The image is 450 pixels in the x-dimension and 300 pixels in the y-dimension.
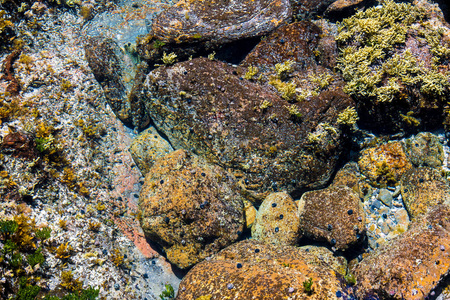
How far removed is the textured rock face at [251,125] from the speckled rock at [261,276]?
2.46 metres

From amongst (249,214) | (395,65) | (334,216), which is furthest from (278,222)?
(395,65)

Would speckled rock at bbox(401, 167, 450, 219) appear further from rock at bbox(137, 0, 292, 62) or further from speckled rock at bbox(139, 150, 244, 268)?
rock at bbox(137, 0, 292, 62)

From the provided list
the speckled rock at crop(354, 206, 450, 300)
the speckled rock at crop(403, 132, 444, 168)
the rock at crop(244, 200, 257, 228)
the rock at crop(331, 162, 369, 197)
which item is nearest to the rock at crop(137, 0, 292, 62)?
the rock at crop(331, 162, 369, 197)

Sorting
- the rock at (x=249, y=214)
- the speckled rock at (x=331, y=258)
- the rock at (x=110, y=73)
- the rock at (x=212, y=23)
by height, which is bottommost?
the rock at (x=249, y=214)

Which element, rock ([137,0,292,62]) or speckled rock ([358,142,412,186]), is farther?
rock ([137,0,292,62])

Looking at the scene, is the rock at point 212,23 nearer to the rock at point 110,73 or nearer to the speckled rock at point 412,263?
the rock at point 110,73

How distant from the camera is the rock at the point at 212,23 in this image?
10000 millimetres

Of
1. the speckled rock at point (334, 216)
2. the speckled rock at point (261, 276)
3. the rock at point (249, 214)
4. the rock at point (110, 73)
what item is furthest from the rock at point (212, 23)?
the speckled rock at point (261, 276)

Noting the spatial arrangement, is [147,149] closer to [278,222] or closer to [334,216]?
→ [278,222]

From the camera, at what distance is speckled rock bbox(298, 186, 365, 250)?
8.09 meters

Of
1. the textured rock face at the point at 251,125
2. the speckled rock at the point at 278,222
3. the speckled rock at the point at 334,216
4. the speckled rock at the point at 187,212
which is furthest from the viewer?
the textured rock face at the point at 251,125

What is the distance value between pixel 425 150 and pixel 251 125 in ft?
19.9

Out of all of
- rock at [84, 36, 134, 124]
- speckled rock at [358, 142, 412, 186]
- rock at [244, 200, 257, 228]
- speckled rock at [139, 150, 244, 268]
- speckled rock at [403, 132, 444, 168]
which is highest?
rock at [84, 36, 134, 124]

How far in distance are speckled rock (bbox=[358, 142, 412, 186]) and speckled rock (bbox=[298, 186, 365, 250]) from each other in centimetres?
142
